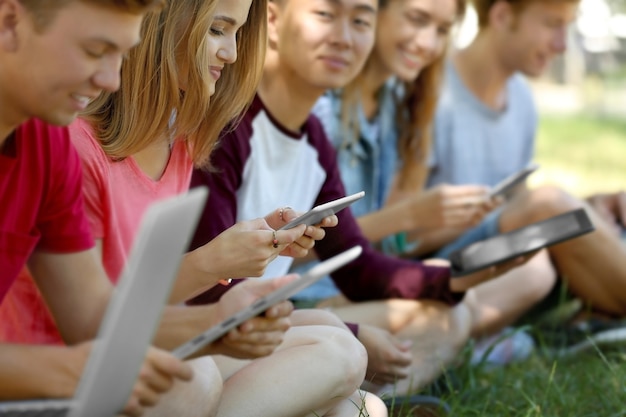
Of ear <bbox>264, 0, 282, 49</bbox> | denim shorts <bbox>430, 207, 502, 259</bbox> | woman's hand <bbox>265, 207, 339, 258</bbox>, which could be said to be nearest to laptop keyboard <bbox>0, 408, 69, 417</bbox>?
woman's hand <bbox>265, 207, 339, 258</bbox>

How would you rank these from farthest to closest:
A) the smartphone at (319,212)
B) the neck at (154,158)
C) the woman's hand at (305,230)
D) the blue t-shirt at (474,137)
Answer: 1. the blue t-shirt at (474,137)
2. the neck at (154,158)
3. the woman's hand at (305,230)
4. the smartphone at (319,212)

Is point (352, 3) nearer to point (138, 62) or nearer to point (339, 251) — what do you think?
point (339, 251)

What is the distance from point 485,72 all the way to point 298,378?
7.43 feet

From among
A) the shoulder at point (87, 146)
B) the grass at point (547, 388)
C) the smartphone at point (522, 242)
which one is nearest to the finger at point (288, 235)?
the shoulder at point (87, 146)

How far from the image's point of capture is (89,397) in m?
1.33

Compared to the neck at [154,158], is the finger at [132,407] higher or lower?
lower

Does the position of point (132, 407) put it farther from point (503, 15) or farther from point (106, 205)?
point (503, 15)

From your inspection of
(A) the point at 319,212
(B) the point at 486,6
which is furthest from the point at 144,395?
(B) the point at 486,6

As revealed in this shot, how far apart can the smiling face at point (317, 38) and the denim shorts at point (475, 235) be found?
3.07 feet

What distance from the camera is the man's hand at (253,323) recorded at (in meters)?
1.50

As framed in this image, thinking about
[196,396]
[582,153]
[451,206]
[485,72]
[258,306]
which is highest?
[258,306]

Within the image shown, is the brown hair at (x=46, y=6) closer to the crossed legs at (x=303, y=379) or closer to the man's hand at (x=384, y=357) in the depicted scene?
the crossed legs at (x=303, y=379)

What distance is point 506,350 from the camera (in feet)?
10.0

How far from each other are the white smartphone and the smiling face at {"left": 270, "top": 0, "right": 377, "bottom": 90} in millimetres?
1306
